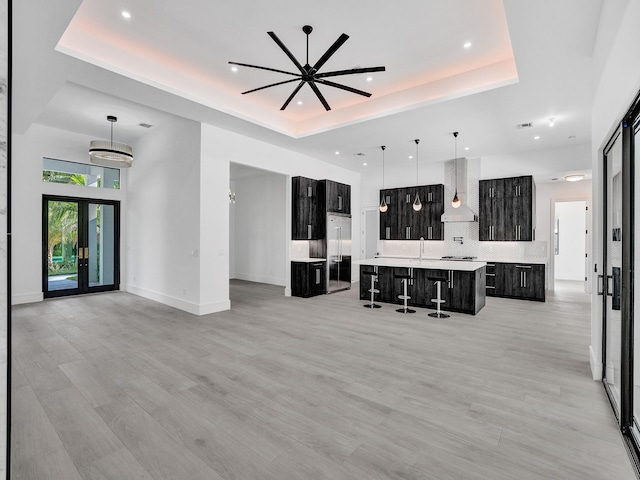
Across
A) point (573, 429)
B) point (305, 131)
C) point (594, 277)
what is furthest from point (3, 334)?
point (305, 131)

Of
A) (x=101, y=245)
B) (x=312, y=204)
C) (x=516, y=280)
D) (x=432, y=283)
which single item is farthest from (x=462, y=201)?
(x=101, y=245)

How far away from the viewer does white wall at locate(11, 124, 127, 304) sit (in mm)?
6582

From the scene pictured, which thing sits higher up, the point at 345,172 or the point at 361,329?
the point at 345,172

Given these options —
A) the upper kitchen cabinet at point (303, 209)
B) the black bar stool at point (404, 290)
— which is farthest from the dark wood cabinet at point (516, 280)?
the upper kitchen cabinet at point (303, 209)

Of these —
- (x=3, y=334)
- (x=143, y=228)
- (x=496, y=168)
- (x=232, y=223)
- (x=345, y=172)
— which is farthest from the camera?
(x=232, y=223)

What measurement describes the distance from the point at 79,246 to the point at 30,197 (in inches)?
52.6

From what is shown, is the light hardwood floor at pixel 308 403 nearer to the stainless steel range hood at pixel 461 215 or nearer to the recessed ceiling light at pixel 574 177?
the stainless steel range hood at pixel 461 215

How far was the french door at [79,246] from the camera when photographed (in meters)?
7.13

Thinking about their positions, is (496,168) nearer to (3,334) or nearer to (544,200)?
(544,200)

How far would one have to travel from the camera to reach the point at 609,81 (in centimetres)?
263

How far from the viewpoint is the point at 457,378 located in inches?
128

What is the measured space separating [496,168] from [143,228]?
835 cm

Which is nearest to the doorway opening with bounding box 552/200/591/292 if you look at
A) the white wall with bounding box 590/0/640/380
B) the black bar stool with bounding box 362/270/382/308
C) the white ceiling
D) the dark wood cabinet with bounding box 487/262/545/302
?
the dark wood cabinet with bounding box 487/262/545/302

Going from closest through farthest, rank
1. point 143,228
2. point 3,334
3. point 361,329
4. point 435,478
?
point 3,334
point 435,478
point 361,329
point 143,228
